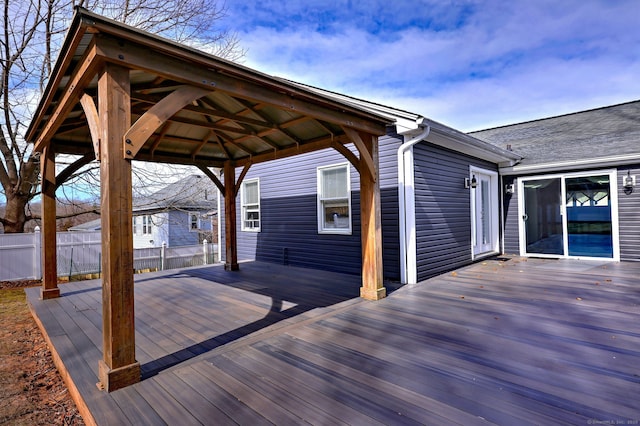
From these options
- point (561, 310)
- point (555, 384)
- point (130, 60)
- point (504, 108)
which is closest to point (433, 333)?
point (555, 384)

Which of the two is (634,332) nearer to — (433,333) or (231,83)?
(433,333)

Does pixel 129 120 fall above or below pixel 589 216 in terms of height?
above

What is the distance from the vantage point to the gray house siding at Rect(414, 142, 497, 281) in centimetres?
564

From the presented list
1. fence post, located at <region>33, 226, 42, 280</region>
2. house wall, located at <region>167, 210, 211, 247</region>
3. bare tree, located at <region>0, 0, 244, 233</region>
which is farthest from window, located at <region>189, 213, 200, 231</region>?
fence post, located at <region>33, 226, 42, 280</region>

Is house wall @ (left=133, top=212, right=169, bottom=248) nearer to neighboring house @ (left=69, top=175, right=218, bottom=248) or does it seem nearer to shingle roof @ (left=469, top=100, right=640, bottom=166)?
neighboring house @ (left=69, top=175, right=218, bottom=248)

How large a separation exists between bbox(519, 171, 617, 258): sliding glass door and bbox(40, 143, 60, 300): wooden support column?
9478 mm

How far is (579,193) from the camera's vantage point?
7.27 m

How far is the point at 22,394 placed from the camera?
98.7 inches

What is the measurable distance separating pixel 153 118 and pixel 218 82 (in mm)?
655

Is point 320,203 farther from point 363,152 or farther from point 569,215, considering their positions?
point 569,215

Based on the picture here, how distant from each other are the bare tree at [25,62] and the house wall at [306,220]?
552cm

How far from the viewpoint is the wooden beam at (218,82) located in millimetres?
2223

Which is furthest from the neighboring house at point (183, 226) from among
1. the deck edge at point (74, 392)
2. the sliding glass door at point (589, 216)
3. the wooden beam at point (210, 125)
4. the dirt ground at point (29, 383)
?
the sliding glass door at point (589, 216)

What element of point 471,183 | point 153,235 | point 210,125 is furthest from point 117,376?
point 153,235
